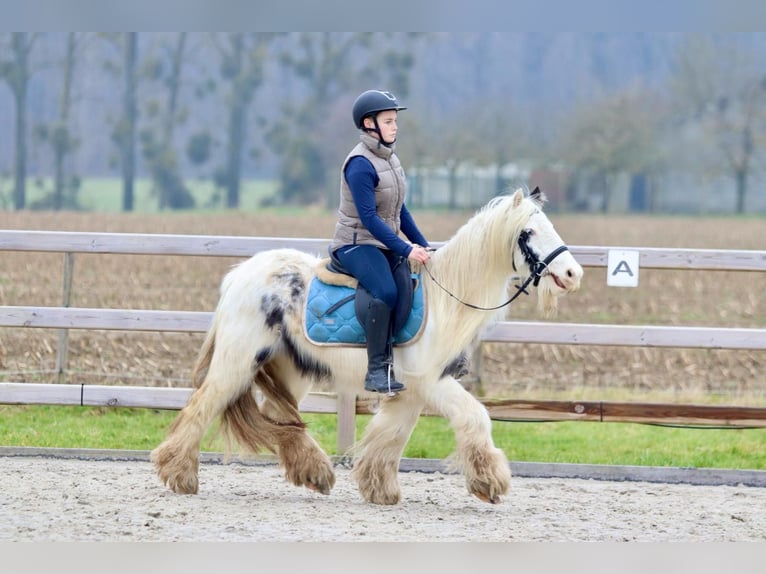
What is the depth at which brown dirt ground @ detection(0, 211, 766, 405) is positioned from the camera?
10641mm

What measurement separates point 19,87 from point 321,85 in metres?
17.3

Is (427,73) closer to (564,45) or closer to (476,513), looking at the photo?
(564,45)

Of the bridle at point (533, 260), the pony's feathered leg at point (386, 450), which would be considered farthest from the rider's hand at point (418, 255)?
the pony's feathered leg at point (386, 450)

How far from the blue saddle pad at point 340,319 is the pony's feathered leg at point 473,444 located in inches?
15.2

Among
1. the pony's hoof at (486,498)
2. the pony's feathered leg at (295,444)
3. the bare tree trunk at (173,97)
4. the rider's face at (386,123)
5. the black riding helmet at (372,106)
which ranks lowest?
the pony's hoof at (486,498)

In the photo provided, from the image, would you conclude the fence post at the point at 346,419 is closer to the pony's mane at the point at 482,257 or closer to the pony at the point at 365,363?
the pony at the point at 365,363

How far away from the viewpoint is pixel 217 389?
6844mm

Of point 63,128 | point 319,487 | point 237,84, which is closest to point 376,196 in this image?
point 319,487

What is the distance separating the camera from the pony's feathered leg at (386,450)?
6758 millimetres

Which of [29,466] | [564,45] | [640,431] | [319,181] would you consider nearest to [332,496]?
[29,466]

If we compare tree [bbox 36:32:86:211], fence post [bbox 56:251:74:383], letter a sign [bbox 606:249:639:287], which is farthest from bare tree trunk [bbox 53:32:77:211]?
letter a sign [bbox 606:249:639:287]

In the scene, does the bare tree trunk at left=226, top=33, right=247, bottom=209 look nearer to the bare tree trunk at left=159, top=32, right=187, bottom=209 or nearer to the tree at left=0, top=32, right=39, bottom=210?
the bare tree trunk at left=159, top=32, right=187, bottom=209

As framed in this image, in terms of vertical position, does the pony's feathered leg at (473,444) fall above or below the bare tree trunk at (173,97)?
below

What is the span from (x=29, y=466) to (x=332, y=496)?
2064 mm
